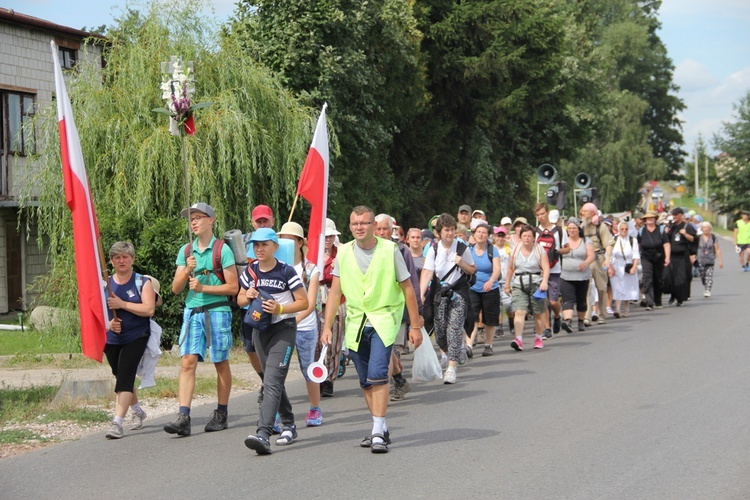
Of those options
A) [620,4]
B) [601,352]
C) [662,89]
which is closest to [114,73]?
[601,352]

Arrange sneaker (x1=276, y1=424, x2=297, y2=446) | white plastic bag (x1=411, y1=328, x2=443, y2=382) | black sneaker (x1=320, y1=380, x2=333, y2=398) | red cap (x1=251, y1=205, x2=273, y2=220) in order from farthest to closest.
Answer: black sneaker (x1=320, y1=380, x2=333, y2=398) → white plastic bag (x1=411, y1=328, x2=443, y2=382) → red cap (x1=251, y1=205, x2=273, y2=220) → sneaker (x1=276, y1=424, x2=297, y2=446)

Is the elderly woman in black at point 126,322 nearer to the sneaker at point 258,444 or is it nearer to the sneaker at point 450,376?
the sneaker at point 258,444

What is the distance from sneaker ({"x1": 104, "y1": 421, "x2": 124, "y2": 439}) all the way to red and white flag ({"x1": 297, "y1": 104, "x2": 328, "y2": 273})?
8.51ft

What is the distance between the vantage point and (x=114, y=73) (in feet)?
58.2

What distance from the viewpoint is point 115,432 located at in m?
8.61

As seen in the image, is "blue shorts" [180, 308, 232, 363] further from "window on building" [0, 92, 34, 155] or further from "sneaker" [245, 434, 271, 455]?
"window on building" [0, 92, 34, 155]

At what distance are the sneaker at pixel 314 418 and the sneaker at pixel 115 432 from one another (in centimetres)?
157

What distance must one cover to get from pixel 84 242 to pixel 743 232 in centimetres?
2620

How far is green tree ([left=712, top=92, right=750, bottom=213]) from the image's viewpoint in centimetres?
6856

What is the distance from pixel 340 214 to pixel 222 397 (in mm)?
15737

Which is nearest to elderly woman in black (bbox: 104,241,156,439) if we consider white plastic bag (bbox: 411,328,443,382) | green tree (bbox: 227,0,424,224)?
white plastic bag (bbox: 411,328,443,382)

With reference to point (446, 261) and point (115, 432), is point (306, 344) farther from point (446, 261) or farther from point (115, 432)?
point (446, 261)

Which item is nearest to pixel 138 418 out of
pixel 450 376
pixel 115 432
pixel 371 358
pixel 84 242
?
pixel 115 432

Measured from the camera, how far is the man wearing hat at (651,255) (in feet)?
68.4
